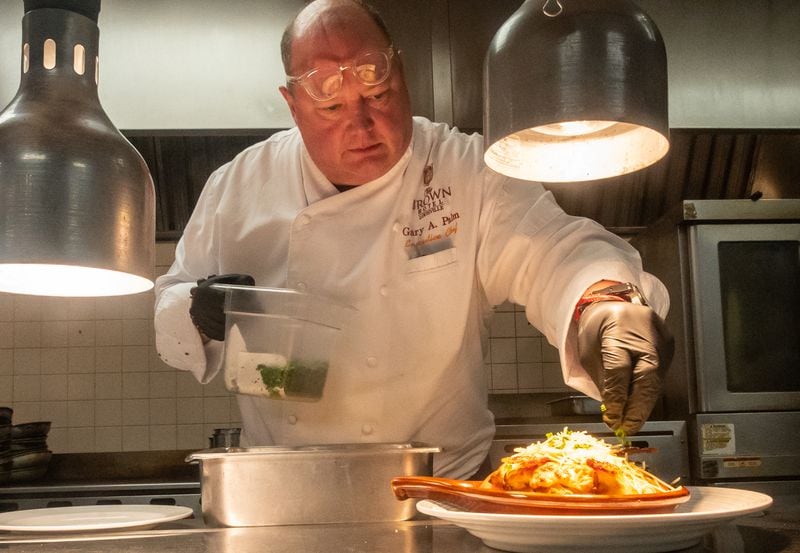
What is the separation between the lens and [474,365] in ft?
7.28

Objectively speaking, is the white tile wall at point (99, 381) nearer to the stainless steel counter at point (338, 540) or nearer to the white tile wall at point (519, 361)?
the white tile wall at point (519, 361)

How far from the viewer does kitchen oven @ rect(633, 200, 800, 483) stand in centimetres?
358

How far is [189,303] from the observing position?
200 centimetres

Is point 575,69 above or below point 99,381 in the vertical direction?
above

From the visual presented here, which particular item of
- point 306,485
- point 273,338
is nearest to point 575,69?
point 306,485

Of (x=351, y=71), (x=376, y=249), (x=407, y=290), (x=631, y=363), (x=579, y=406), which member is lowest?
(x=579, y=406)

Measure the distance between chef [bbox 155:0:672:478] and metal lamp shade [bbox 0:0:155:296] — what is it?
0.71 metres

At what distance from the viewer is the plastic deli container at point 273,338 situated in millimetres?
1702

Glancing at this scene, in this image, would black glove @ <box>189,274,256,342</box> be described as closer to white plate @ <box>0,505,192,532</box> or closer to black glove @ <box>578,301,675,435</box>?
white plate @ <box>0,505,192,532</box>

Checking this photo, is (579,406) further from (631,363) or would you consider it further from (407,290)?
(631,363)

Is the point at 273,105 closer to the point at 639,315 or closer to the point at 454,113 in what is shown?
the point at 454,113

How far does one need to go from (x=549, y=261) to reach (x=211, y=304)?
0.73 metres

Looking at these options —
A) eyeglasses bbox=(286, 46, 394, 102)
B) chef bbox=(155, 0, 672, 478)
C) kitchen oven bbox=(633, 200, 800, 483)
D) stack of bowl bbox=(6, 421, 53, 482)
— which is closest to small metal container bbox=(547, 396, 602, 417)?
kitchen oven bbox=(633, 200, 800, 483)

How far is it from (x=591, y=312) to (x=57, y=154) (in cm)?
92
